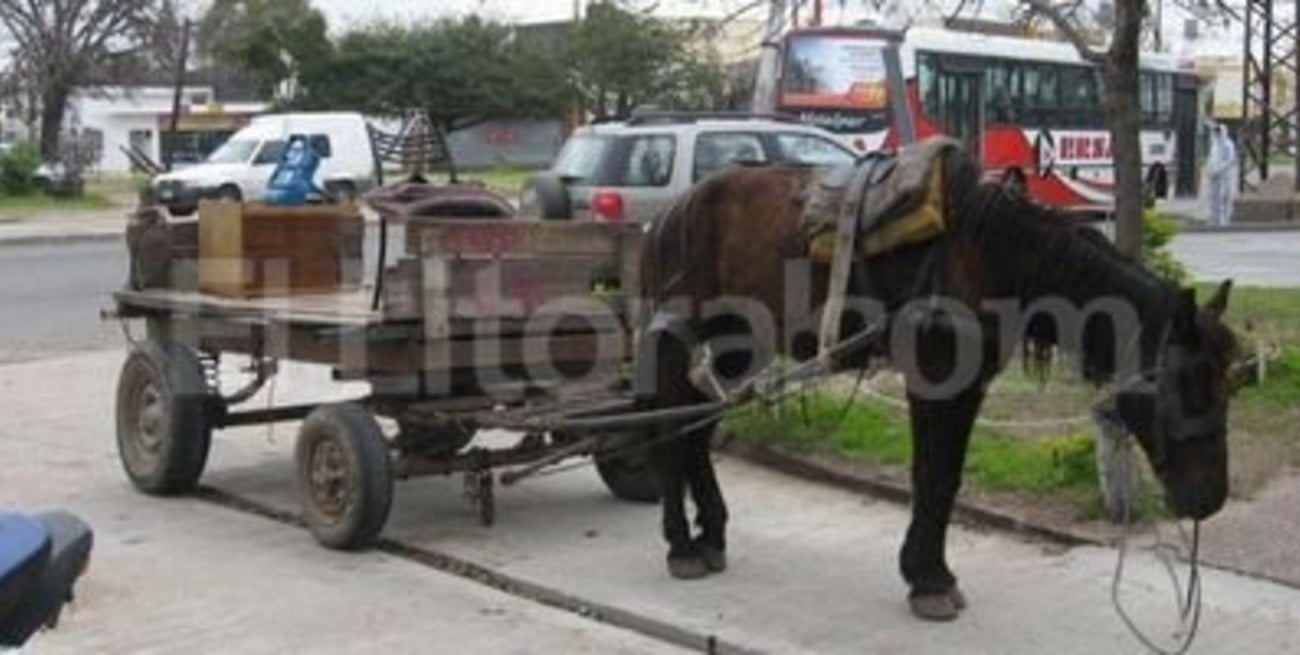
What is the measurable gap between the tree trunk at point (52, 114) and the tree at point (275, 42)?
59.0 ft

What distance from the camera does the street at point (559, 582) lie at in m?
6.29

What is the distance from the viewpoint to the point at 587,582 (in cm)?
708

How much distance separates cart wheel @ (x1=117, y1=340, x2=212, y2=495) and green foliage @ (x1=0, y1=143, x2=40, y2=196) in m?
36.8

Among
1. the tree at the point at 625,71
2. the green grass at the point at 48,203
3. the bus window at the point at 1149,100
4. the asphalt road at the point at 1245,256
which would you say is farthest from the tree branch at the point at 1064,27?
the tree at the point at 625,71

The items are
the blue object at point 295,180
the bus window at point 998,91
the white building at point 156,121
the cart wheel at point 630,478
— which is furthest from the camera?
the white building at point 156,121

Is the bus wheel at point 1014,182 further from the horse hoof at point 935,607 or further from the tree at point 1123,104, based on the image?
the tree at point 1123,104

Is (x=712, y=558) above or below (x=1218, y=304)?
below

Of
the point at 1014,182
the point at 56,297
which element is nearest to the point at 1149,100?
the point at 56,297

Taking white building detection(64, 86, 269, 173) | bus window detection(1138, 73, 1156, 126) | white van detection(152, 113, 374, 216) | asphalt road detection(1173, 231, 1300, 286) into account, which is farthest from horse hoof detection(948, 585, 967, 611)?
white building detection(64, 86, 269, 173)

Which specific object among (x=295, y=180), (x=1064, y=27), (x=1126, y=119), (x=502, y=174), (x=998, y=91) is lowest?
(x=502, y=174)

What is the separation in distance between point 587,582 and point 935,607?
1403 mm

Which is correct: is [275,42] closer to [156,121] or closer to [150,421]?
[156,121]

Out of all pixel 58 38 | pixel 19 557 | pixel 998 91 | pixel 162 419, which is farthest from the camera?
pixel 58 38

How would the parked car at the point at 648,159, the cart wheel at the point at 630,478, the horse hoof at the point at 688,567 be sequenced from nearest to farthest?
the horse hoof at the point at 688,567, the cart wheel at the point at 630,478, the parked car at the point at 648,159
